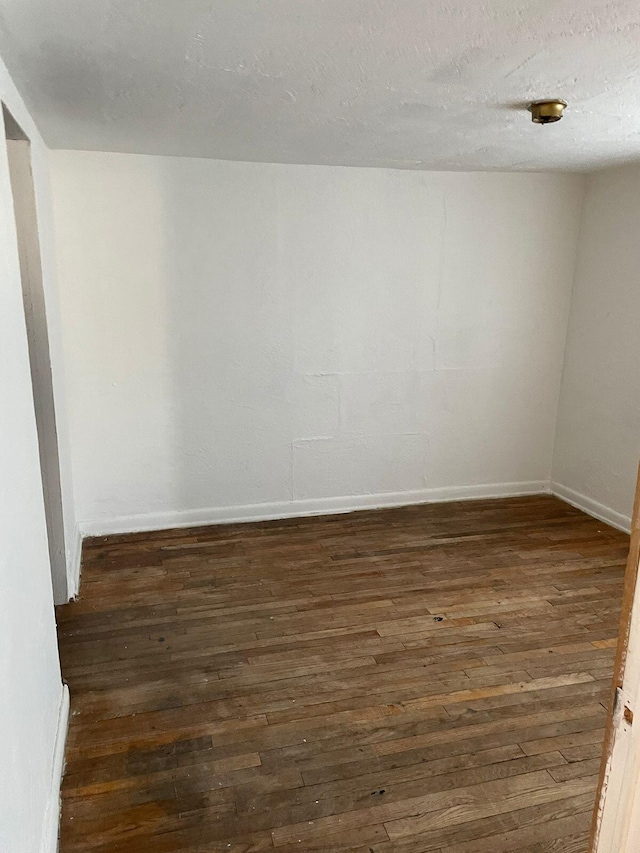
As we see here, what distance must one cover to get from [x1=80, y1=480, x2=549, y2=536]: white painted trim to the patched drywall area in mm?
15

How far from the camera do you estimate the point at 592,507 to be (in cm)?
419

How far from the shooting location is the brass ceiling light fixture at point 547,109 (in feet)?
7.08

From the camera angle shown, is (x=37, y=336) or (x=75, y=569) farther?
(x=75, y=569)

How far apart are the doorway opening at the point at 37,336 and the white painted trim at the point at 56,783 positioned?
2.43 ft

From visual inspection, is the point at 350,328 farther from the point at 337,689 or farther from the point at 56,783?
the point at 56,783

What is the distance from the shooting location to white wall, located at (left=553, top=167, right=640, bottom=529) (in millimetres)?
3803

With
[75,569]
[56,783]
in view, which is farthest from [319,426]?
[56,783]

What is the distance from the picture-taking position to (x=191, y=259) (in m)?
3.56

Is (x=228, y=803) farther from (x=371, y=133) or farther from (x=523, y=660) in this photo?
(x=371, y=133)

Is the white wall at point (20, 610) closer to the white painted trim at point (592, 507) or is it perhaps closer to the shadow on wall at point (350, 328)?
the shadow on wall at point (350, 328)

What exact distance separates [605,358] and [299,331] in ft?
6.48

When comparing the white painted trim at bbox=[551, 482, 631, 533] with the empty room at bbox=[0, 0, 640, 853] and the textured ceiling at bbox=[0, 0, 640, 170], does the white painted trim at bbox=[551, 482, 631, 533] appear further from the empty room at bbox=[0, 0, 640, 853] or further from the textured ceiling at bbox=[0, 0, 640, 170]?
the textured ceiling at bbox=[0, 0, 640, 170]

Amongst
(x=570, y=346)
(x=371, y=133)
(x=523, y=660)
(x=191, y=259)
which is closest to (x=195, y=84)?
(x=371, y=133)

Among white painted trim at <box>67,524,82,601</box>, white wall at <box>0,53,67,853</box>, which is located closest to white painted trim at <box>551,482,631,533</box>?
white painted trim at <box>67,524,82,601</box>
